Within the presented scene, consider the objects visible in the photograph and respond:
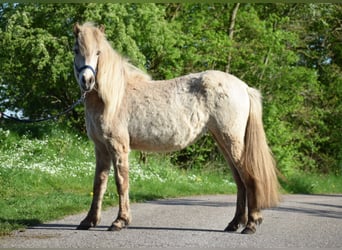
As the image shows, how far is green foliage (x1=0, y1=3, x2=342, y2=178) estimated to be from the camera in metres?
18.7

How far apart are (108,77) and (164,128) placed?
1063 millimetres

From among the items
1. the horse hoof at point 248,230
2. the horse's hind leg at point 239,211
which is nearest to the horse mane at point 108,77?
the horse's hind leg at point 239,211

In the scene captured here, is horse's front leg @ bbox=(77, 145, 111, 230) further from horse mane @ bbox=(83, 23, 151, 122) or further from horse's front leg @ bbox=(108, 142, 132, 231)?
horse mane @ bbox=(83, 23, 151, 122)

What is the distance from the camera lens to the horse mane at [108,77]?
8.54m

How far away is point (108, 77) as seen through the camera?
863cm

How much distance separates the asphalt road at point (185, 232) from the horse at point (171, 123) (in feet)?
1.39

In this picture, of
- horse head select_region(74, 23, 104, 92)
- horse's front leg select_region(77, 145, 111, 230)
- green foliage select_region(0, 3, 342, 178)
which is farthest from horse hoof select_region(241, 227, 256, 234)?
green foliage select_region(0, 3, 342, 178)

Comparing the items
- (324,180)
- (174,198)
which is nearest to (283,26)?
(324,180)

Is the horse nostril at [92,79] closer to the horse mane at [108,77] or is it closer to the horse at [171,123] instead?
the horse at [171,123]

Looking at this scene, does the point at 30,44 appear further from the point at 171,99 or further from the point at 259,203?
the point at 259,203

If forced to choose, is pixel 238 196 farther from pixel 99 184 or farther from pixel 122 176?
pixel 99 184

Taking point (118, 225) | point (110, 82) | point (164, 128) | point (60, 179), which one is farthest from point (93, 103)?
point (60, 179)

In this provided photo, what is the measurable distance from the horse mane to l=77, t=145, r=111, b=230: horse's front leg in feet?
1.87

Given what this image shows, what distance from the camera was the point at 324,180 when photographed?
918 inches
